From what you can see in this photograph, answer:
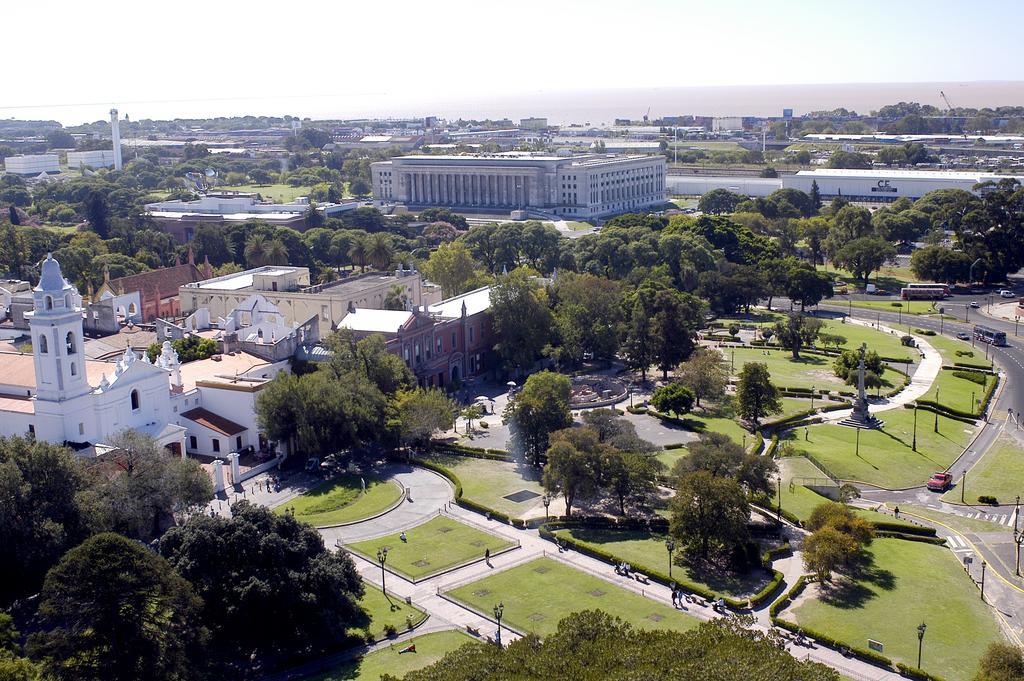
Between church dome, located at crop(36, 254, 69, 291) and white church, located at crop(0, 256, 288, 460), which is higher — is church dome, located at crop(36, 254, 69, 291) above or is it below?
above

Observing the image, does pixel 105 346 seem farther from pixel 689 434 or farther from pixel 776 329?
pixel 776 329

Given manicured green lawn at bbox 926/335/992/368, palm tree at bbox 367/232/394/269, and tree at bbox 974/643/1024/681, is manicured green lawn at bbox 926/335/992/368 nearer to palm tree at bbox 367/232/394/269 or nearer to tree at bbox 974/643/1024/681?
palm tree at bbox 367/232/394/269

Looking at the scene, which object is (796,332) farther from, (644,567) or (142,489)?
(142,489)

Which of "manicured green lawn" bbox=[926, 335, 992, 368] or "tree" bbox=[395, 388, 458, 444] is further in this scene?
"manicured green lawn" bbox=[926, 335, 992, 368]

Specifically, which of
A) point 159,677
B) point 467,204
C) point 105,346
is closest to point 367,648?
point 159,677

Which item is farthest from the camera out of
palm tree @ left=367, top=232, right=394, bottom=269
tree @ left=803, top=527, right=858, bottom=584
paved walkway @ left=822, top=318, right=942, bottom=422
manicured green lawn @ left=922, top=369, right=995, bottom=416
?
palm tree @ left=367, top=232, right=394, bottom=269

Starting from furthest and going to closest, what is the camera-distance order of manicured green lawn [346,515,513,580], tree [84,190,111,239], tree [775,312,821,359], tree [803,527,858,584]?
1. tree [84,190,111,239]
2. tree [775,312,821,359]
3. manicured green lawn [346,515,513,580]
4. tree [803,527,858,584]

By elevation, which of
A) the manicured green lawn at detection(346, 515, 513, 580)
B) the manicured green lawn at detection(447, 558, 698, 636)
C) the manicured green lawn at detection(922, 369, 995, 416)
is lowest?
the manicured green lawn at detection(447, 558, 698, 636)

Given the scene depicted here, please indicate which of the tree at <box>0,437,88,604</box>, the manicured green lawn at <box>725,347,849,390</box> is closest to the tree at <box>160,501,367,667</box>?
the tree at <box>0,437,88,604</box>
